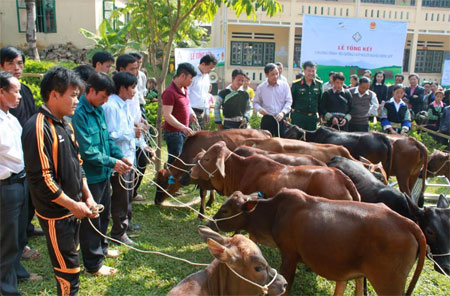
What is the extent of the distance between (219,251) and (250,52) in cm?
2585

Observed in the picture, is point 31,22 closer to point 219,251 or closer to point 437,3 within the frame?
point 219,251

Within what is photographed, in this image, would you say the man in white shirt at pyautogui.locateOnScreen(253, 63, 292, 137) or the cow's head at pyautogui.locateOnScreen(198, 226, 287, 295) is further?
the man in white shirt at pyautogui.locateOnScreen(253, 63, 292, 137)

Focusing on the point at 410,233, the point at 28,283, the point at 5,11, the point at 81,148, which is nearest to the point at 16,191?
the point at 81,148

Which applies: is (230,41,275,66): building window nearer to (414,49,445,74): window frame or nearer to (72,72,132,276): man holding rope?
(414,49,445,74): window frame

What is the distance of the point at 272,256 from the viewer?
504 centimetres

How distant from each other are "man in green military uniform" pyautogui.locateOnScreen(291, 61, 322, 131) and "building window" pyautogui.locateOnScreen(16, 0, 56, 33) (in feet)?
52.4

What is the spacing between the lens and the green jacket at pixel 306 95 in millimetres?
8133

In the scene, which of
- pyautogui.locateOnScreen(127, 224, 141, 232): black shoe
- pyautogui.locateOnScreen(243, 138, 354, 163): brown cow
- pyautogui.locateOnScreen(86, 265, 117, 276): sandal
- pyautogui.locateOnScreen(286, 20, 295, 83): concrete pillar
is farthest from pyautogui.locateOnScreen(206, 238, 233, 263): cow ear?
pyautogui.locateOnScreen(286, 20, 295, 83): concrete pillar

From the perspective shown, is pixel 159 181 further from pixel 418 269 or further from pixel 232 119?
pixel 418 269

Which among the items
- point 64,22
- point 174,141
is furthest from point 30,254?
point 64,22

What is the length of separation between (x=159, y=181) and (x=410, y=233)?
4.40 metres

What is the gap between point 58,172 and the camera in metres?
3.07

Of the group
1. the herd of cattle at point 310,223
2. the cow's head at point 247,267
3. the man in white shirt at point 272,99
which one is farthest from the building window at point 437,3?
the cow's head at point 247,267

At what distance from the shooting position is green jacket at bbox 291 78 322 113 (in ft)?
26.7
